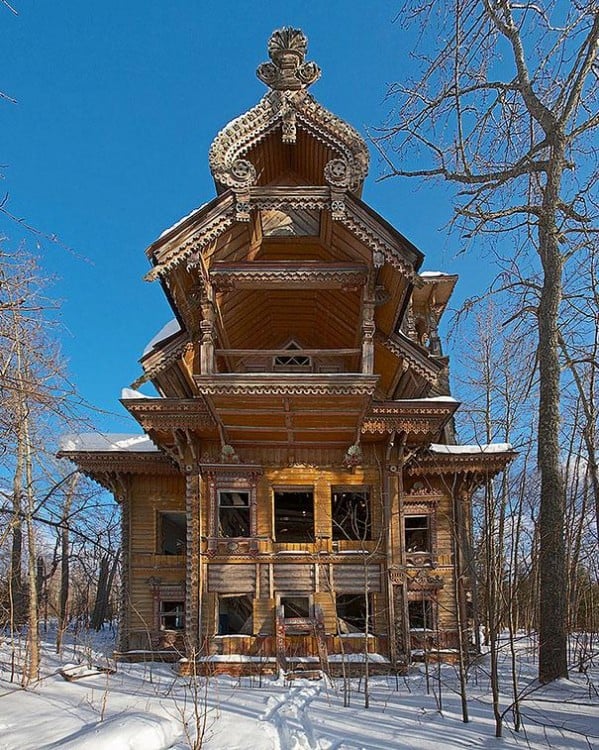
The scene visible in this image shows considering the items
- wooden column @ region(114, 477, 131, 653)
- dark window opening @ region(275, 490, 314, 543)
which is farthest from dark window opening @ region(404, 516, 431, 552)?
wooden column @ region(114, 477, 131, 653)

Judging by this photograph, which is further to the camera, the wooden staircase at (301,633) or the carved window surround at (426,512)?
the carved window surround at (426,512)

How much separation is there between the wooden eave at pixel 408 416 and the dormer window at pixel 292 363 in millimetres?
2125

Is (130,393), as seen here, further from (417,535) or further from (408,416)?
(417,535)

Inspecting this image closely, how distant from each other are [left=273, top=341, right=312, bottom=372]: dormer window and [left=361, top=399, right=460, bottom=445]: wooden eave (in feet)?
6.97

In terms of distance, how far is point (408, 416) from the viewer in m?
15.2

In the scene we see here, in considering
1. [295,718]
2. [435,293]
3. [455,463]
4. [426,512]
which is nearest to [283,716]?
[295,718]

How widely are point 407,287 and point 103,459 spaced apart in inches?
386

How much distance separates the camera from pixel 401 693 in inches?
464

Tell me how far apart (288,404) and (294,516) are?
32.7ft

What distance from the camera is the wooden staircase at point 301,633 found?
1380cm

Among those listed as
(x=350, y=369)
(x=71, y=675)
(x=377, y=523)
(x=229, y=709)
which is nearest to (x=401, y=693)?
(x=229, y=709)

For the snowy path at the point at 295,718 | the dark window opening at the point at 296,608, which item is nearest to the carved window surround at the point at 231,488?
the snowy path at the point at 295,718

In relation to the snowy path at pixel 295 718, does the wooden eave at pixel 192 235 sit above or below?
above

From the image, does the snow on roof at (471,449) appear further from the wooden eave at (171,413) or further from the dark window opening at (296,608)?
the wooden eave at (171,413)
